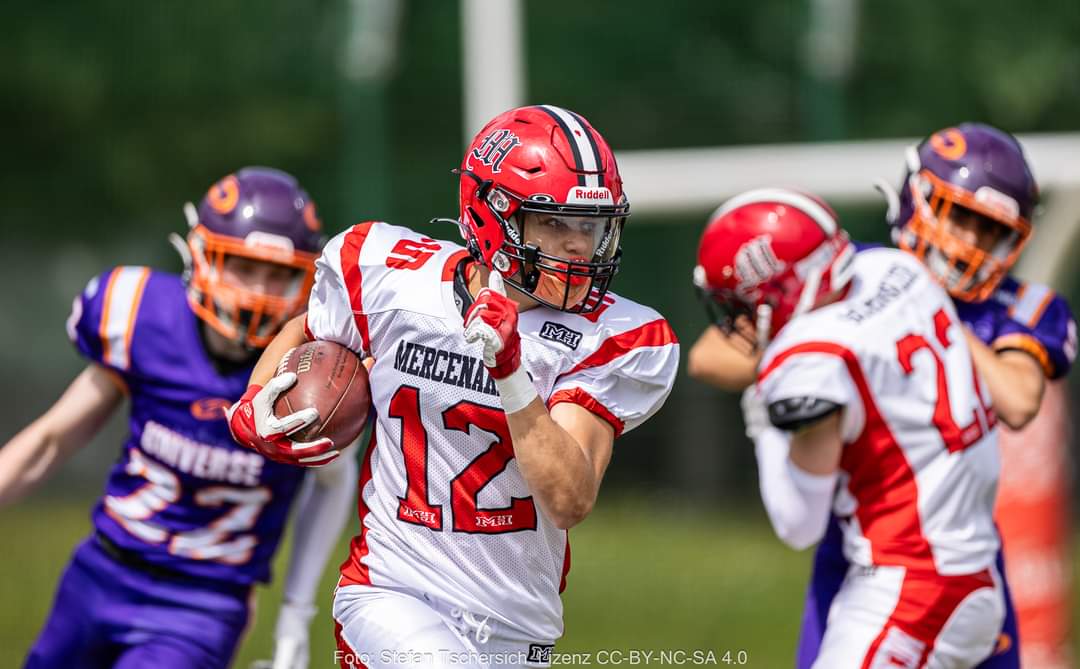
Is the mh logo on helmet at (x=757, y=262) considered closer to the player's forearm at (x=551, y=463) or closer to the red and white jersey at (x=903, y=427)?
the red and white jersey at (x=903, y=427)

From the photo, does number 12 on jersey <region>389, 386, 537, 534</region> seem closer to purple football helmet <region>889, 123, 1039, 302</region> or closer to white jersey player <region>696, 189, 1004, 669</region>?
white jersey player <region>696, 189, 1004, 669</region>

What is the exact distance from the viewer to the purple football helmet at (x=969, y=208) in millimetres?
4152

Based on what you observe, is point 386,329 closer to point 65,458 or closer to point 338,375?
point 338,375

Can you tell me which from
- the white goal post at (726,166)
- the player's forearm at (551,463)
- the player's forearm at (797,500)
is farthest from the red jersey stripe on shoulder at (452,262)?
the white goal post at (726,166)

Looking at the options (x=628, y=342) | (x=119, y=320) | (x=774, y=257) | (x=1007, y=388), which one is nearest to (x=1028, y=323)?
(x=1007, y=388)

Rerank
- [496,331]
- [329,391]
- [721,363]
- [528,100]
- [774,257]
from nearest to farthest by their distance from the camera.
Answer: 1. [496,331]
2. [329,391]
3. [774,257]
4. [721,363]
5. [528,100]

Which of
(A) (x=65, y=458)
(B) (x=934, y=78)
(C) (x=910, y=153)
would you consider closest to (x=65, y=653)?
(A) (x=65, y=458)

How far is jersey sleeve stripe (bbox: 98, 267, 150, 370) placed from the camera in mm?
4285

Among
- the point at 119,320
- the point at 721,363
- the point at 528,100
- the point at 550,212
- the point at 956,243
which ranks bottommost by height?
the point at 528,100

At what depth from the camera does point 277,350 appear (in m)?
3.65

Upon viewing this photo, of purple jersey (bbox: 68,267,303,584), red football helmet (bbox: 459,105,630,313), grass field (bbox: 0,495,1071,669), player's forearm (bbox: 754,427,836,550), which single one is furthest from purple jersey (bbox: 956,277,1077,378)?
grass field (bbox: 0,495,1071,669)

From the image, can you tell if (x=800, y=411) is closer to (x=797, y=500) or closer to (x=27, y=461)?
(x=797, y=500)

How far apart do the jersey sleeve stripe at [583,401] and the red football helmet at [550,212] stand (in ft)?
0.63

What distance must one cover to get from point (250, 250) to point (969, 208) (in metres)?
2.07
